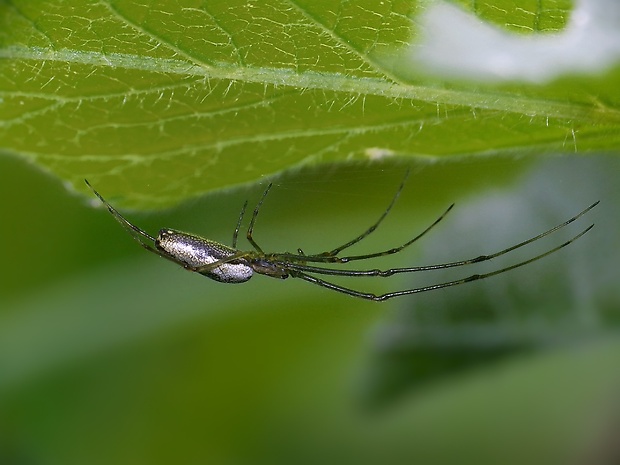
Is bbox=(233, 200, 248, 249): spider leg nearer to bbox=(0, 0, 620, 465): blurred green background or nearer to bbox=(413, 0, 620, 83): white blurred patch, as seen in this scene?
bbox=(0, 0, 620, 465): blurred green background

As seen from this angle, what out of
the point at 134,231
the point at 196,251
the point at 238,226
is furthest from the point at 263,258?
the point at 134,231

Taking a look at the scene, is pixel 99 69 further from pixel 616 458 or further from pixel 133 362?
pixel 616 458

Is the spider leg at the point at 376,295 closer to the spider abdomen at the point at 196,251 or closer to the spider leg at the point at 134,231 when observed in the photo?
the spider abdomen at the point at 196,251

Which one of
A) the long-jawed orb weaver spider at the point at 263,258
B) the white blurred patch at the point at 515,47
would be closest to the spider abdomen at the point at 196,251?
the long-jawed orb weaver spider at the point at 263,258

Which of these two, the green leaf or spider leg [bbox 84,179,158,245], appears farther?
spider leg [bbox 84,179,158,245]

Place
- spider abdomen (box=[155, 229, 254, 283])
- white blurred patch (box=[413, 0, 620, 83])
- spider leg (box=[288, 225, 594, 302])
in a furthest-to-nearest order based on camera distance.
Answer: spider leg (box=[288, 225, 594, 302]) < spider abdomen (box=[155, 229, 254, 283]) < white blurred patch (box=[413, 0, 620, 83])

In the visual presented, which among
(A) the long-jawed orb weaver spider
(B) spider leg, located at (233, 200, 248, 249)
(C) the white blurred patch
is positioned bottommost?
(C) the white blurred patch

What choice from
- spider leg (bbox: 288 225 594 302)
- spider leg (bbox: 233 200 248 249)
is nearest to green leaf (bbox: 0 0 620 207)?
spider leg (bbox: 233 200 248 249)

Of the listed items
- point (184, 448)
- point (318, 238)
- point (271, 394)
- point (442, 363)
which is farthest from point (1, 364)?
point (442, 363)
